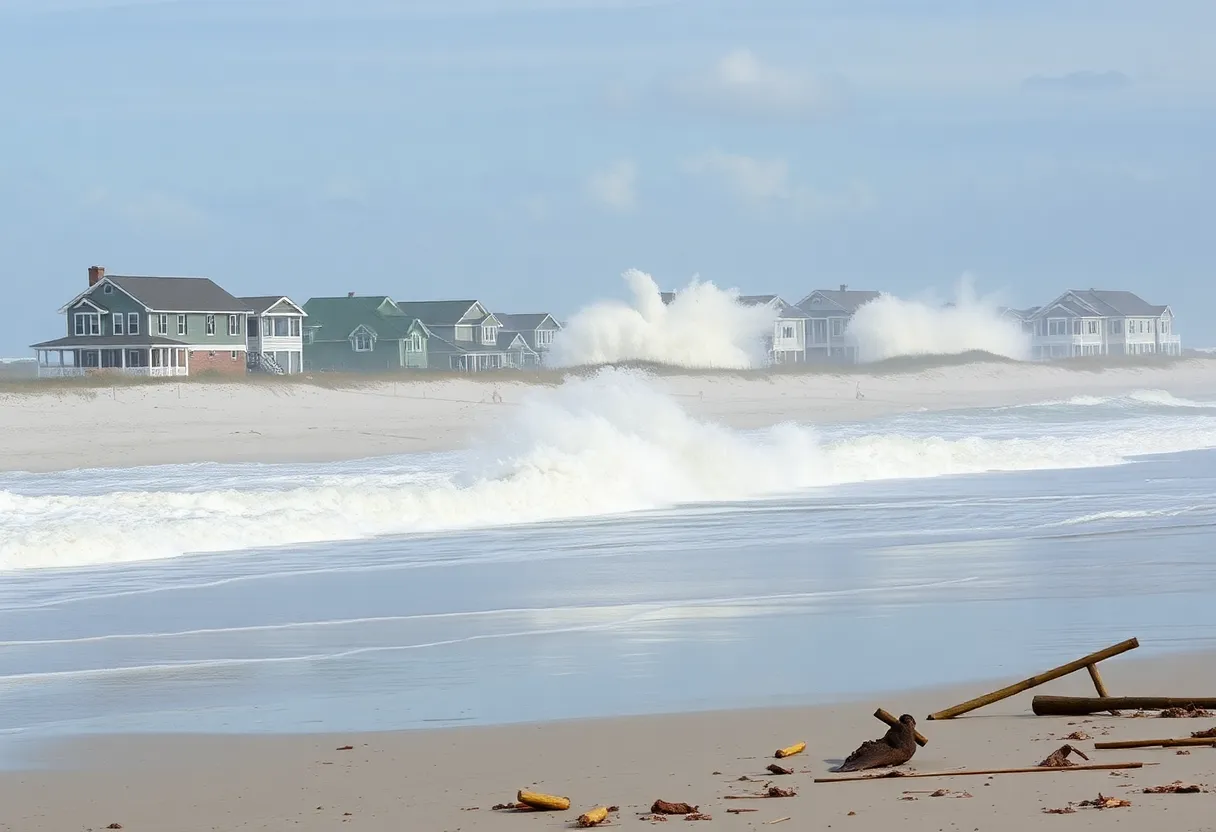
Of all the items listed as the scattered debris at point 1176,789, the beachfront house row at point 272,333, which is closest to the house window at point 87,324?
the beachfront house row at point 272,333

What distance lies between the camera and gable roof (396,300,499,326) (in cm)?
9862

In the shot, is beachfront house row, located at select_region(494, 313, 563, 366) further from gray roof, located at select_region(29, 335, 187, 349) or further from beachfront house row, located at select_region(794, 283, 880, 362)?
gray roof, located at select_region(29, 335, 187, 349)

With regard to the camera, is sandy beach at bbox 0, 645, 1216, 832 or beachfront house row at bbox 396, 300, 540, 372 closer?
sandy beach at bbox 0, 645, 1216, 832

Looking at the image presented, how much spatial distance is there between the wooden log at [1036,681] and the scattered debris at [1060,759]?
0.94 meters

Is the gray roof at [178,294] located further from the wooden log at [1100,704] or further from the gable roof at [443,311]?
the wooden log at [1100,704]

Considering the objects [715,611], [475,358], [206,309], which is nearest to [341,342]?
[475,358]

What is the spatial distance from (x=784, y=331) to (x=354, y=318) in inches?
1543

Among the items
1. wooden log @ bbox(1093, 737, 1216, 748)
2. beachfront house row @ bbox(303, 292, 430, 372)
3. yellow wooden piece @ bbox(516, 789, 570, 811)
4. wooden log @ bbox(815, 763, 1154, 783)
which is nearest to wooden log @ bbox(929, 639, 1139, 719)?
wooden log @ bbox(1093, 737, 1216, 748)

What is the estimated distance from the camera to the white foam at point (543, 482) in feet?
67.0

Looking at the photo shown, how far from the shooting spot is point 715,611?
44.6 ft

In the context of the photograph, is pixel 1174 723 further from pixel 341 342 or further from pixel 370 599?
pixel 341 342

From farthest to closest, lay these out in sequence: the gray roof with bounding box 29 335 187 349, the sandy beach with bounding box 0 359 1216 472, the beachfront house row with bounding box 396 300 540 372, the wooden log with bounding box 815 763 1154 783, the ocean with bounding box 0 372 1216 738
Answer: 1. the beachfront house row with bounding box 396 300 540 372
2. the gray roof with bounding box 29 335 187 349
3. the sandy beach with bounding box 0 359 1216 472
4. the ocean with bounding box 0 372 1216 738
5. the wooden log with bounding box 815 763 1154 783

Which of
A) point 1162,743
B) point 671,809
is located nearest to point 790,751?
point 671,809

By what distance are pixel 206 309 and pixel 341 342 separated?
19.3 m
